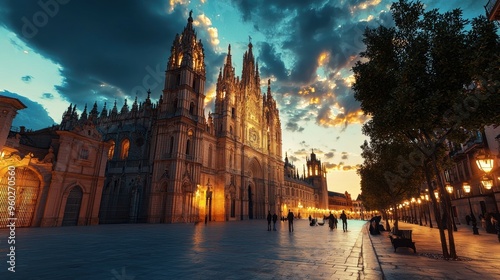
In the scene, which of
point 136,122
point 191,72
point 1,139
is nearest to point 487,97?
point 1,139

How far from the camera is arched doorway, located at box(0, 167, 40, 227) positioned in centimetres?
1847

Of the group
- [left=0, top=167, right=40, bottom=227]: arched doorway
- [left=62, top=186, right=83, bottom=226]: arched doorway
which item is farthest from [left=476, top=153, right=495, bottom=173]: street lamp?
[left=62, top=186, right=83, bottom=226]: arched doorway

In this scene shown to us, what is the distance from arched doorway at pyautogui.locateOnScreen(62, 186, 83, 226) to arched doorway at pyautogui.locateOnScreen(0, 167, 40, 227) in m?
2.59

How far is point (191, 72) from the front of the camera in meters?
41.4

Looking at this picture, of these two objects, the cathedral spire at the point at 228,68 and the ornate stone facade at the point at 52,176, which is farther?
the cathedral spire at the point at 228,68

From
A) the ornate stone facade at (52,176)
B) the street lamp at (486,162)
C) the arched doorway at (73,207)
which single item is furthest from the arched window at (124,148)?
the street lamp at (486,162)

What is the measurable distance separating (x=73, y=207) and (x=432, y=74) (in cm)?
2849

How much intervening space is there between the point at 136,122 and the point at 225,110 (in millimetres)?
16620

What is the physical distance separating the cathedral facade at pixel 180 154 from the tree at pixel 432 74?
81.9 feet

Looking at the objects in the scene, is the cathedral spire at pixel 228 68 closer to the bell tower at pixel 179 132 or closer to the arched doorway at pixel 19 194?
the bell tower at pixel 179 132

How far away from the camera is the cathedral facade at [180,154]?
24.7 m

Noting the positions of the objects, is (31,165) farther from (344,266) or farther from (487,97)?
(487,97)

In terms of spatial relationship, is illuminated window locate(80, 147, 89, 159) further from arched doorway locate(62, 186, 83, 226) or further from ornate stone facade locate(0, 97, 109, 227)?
arched doorway locate(62, 186, 83, 226)

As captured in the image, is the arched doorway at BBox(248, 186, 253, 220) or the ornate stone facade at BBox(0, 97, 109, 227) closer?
the ornate stone facade at BBox(0, 97, 109, 227)
